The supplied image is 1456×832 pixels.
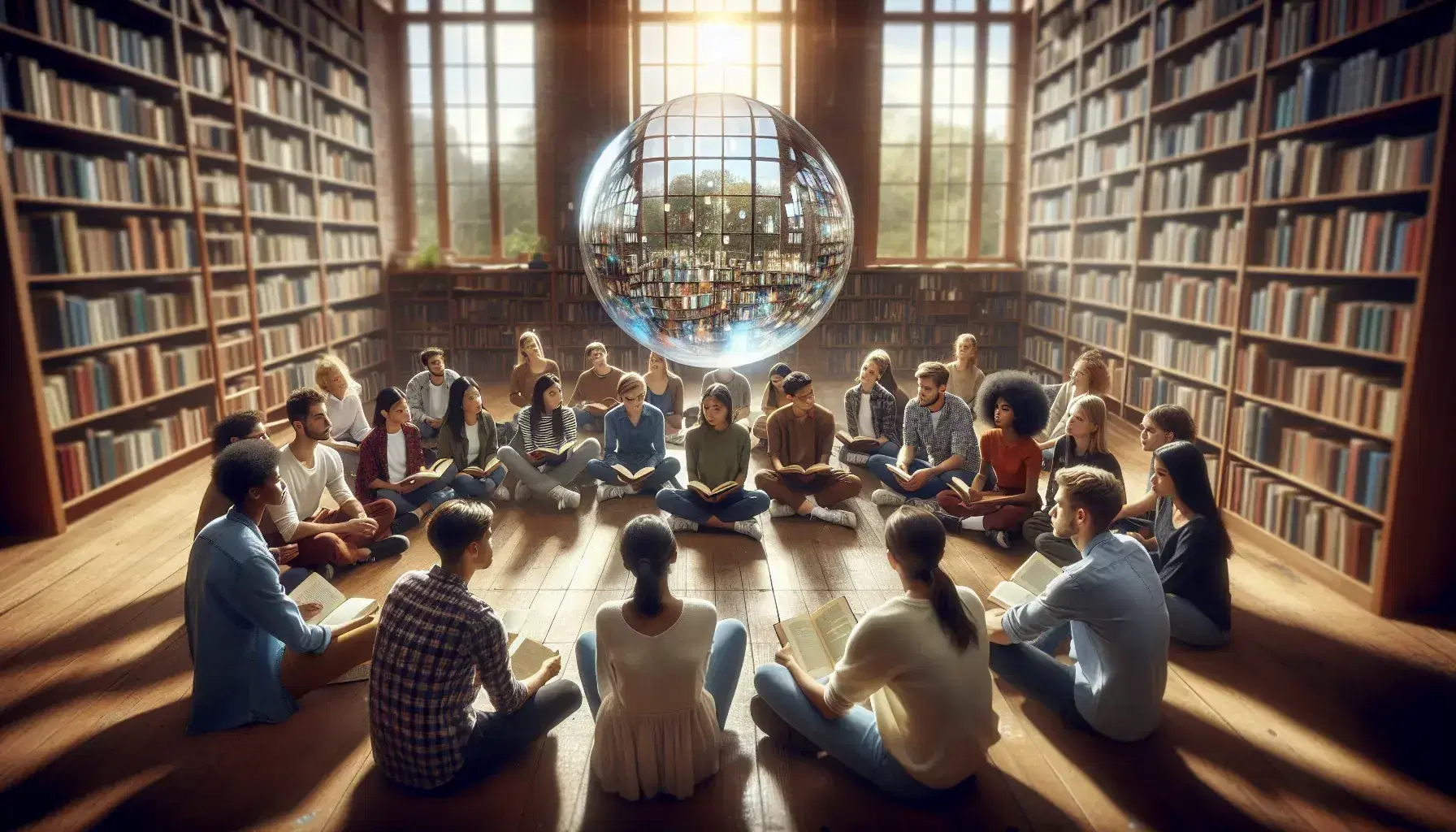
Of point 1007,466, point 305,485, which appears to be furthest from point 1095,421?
point 305,485

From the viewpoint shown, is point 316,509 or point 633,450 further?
point 633,450

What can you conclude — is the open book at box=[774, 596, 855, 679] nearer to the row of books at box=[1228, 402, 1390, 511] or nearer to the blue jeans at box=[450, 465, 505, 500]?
the row of books at box=[1228, 402, 1390, 511]

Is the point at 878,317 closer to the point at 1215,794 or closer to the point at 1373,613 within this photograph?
the point at 1373,613

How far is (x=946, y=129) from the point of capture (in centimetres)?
1020

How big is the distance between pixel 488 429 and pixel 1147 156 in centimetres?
537

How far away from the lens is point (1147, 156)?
661 centimetres

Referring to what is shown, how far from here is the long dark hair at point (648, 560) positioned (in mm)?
2219

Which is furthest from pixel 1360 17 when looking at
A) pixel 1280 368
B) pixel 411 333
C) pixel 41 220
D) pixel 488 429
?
pixel 411 333

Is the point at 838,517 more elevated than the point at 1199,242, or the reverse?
the point at 1199,242

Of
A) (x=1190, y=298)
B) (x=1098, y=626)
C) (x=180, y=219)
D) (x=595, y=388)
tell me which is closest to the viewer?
(x=1098, y=626)

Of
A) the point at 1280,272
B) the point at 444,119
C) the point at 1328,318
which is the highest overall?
the point at 444,119

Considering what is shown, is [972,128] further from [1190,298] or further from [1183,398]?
[1183,398]

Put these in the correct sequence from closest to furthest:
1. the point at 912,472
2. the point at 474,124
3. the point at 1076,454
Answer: the point at 1076,454 < the point at 912,472 < the point at 474,124

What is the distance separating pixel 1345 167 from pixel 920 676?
3.76m
